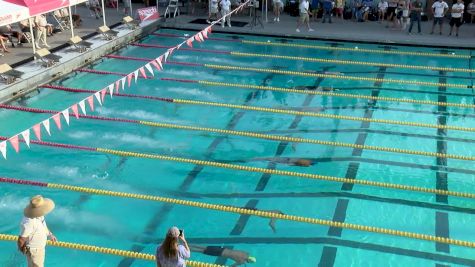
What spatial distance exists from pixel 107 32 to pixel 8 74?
4.86 m

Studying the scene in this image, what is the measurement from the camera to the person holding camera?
4.99 m

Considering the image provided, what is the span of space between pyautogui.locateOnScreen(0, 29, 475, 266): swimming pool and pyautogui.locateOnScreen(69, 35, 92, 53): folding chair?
28.7 inches

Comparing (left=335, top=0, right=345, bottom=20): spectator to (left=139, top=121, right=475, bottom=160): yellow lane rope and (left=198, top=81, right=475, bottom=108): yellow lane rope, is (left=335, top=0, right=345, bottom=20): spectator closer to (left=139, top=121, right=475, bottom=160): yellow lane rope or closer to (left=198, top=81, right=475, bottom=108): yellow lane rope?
(left=198, top=81, right=475, bottom=108): yellow lane rope

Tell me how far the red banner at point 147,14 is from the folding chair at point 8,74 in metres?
6.99

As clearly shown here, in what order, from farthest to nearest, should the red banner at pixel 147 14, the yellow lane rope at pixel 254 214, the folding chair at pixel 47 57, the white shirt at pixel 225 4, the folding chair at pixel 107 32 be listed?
1. the red banner at pixel 147 14
2. the white shirt at pixel 225 4
3. the folding chair at pixel 107 32
4. the folding chair at pixel 47 57
5. the yellow lane rope at pixel 254 214

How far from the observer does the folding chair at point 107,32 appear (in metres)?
17.0

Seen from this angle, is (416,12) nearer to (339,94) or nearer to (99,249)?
(339,94)

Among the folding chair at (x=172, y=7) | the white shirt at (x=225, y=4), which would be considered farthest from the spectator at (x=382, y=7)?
the folding chair at (x=172, y=7)

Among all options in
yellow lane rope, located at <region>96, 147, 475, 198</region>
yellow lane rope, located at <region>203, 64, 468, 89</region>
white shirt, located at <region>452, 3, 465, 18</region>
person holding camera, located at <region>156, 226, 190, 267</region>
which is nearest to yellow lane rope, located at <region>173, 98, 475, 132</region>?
yellow lane rope, located at <region>96, 147, 475, 198</region>

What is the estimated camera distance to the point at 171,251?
5.05 m

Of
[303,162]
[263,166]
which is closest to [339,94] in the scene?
[303,162]

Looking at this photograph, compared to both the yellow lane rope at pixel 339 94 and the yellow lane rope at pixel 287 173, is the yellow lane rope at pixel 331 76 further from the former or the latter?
the yellow lane rope at pixel 287 173

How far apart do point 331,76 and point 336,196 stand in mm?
6562

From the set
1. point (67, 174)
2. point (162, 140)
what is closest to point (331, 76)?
point (162, 140)
